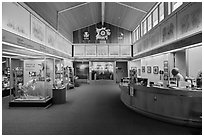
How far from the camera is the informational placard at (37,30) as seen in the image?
646 cm

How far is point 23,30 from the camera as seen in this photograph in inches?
225

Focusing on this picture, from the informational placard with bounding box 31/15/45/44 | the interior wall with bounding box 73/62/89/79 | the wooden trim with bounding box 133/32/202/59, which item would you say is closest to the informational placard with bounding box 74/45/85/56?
the interior wall with bounding box 73/62/89/79

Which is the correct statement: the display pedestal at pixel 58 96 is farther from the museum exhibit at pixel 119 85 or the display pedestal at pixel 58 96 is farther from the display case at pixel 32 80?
the display case at pixel 32 80

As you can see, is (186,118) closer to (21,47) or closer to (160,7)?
(21,47)

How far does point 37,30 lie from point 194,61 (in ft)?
21.8

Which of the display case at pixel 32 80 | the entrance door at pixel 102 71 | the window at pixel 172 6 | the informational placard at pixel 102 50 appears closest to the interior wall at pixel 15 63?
the display case at pixel 32 80

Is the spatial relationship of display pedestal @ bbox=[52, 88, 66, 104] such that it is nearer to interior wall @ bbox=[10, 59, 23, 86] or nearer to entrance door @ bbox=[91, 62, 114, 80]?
interior wall @ bbox=[10, 59, 23, 86]

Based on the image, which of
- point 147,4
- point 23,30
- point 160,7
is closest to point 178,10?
point 160,7

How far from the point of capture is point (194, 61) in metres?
Answer: 6.43

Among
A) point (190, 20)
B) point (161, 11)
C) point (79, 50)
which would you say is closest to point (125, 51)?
point (79, 50)

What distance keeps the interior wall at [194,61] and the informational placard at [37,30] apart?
637 cm

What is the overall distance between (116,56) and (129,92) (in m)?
10.3

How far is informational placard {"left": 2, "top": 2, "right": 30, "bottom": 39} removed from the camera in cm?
472

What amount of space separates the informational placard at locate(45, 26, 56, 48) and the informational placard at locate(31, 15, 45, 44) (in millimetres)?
618
